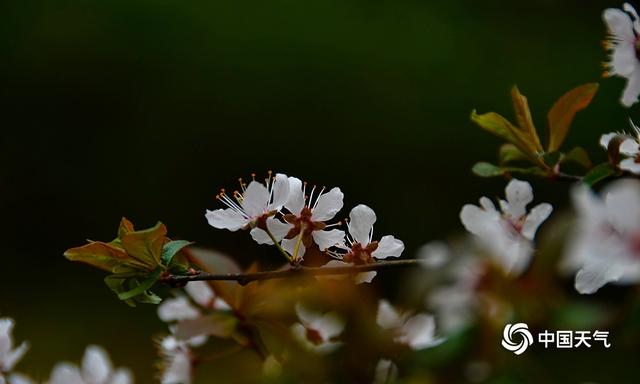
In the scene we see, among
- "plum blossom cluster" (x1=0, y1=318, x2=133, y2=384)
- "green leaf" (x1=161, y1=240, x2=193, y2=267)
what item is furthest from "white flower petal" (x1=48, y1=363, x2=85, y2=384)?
"green leaf" (x1=161, y1=240, x2=193, y2=267)

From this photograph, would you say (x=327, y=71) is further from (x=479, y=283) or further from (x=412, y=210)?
(x=479, y=283)

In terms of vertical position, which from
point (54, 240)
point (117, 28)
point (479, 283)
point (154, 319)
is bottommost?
point (154, 319)

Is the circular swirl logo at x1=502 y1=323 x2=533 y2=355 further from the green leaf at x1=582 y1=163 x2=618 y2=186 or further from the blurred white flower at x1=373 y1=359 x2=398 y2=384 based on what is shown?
the green leaf at x1=582 y1=163 x2=618 y2=186

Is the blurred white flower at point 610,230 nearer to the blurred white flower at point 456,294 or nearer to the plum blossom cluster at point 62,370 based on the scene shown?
the blurred white flower at point 456,294

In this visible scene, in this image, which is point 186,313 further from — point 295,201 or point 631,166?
point 631,166

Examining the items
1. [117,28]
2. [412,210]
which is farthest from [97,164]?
[412,210]

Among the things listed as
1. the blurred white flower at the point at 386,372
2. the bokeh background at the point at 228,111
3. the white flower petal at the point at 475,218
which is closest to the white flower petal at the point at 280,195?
the white flower petal at the point at 475,218

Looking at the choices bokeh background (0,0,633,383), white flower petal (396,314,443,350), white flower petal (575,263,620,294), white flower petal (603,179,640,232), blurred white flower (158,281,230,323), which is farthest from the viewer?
bokeh background (0,0,633,383)
